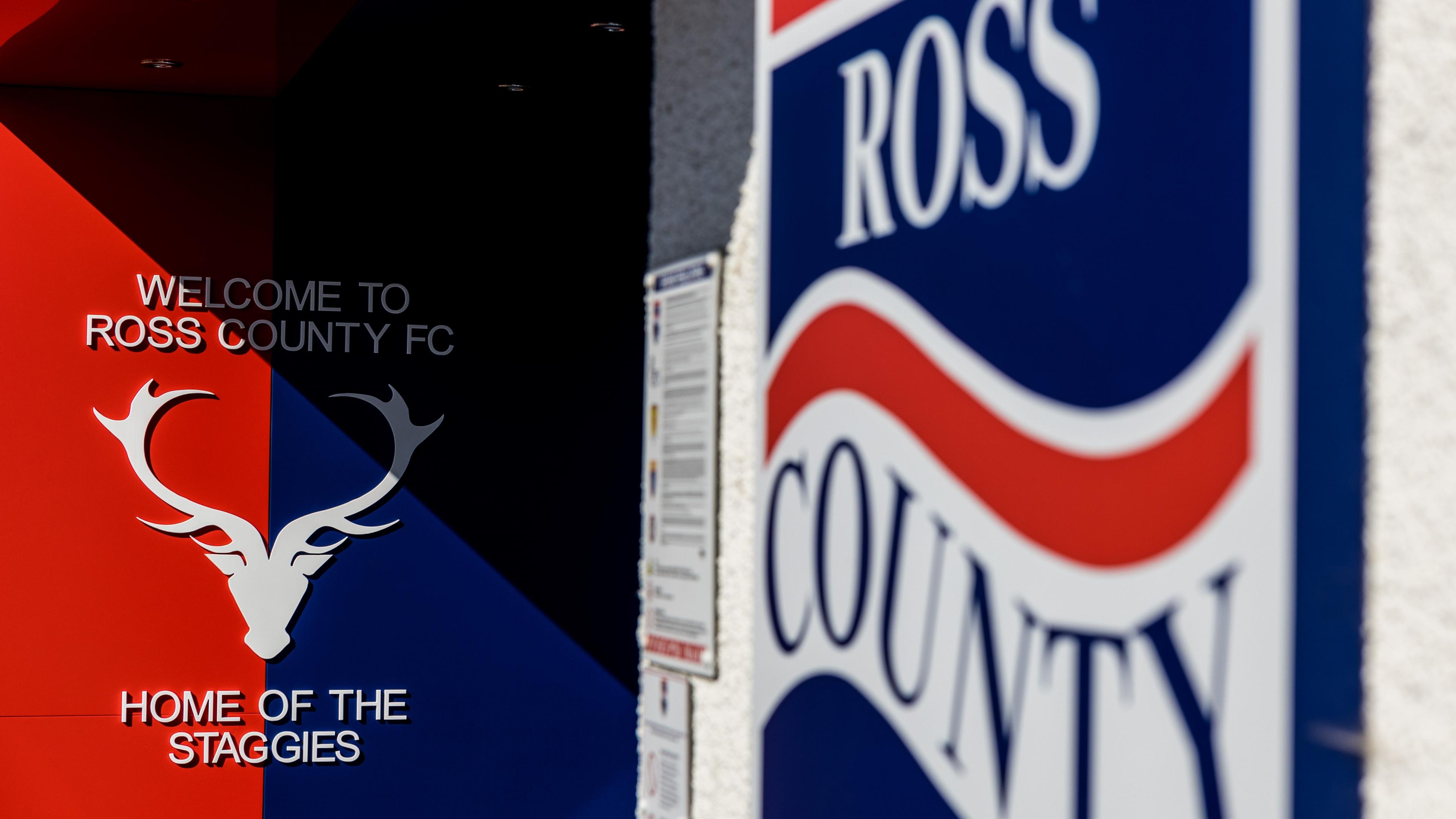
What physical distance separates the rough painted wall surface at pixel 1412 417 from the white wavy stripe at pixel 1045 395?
88mm

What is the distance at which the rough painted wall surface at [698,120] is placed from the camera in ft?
6.23

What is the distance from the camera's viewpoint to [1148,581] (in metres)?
1.00

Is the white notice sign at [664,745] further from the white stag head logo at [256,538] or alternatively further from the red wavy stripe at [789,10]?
the white stag head logo at [256,538]

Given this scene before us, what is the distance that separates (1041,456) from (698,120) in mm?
1011

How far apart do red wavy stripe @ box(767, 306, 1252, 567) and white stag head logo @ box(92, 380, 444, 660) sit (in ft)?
11.8

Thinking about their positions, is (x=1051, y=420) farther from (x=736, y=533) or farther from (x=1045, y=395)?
(x=736, y=533)

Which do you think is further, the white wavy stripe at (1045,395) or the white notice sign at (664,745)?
the white notice sign at (664,745)

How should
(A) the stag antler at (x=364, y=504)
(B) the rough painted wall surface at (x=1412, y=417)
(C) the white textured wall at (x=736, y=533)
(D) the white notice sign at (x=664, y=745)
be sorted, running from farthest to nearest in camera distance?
(A) the stag antler at (x=364, y=504) < (D) the white notice sign at (x=664, y=745) < (C) the white textured wall at (x=736, y=533) < (B) the rough painted wall surface at (x=1412, y=417)

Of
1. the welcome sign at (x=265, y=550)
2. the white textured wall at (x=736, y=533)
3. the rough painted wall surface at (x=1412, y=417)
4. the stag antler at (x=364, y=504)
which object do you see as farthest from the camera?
the stag antler at (x=364, y=504)

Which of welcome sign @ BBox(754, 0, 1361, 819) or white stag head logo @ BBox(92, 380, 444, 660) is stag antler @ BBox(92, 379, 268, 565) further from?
welcome sign @ BBox(754, 0, 1361, 819)

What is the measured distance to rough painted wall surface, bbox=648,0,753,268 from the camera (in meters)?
1.90

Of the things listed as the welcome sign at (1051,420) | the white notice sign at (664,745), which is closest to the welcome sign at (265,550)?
the white notice sign at (664,745)

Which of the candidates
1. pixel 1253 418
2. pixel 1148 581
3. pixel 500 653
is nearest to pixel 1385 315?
pixel 1253 418

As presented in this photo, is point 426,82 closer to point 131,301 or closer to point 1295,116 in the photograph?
point 131,301
